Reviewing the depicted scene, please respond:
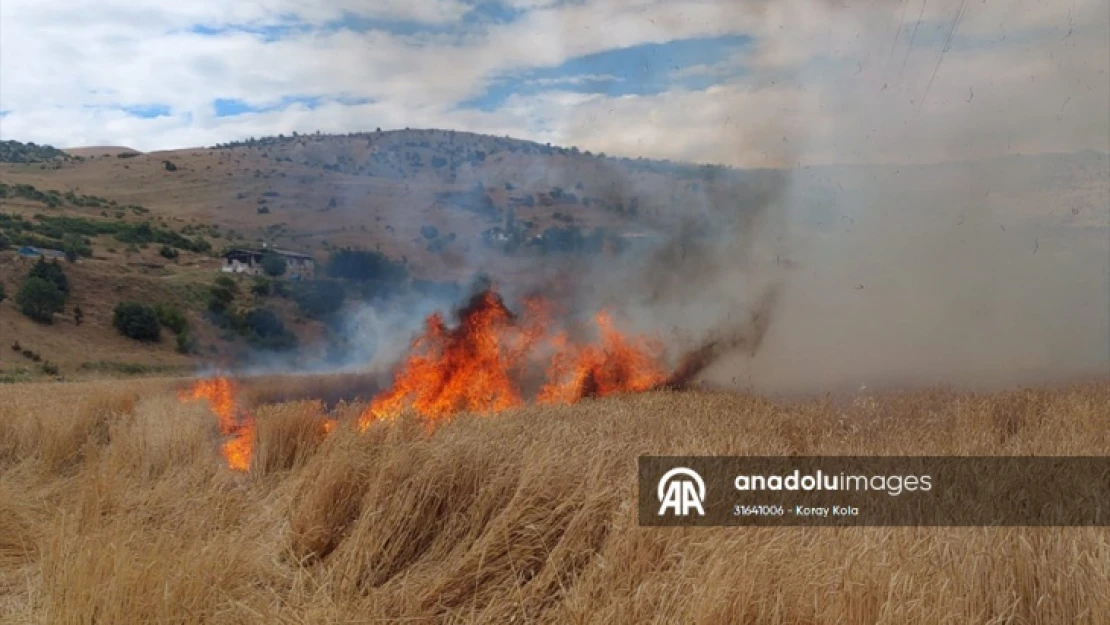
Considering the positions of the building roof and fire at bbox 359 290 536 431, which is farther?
the building roof

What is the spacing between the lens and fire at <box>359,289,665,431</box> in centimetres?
1312

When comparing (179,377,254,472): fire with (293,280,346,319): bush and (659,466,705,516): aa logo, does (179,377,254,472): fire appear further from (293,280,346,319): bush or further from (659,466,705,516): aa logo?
(293,280,346,319): bush

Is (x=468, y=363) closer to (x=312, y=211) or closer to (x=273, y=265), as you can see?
(x=273, y=265)

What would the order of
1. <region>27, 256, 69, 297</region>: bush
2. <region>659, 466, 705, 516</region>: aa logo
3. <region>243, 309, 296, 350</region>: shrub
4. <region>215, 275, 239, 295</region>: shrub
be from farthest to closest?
<region>215, 275, 239, 295</region>: shrub, <region>243, 309, 296, 350</region>: shrub, <region>27, 256, 69, 297</region>: bush, <region>659, 466, 705, 516</region>: aa logo

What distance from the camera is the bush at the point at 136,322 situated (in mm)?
44469

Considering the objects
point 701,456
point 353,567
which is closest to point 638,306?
point 701,456

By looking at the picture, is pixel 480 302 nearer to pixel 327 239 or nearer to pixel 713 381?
pixel 713 381

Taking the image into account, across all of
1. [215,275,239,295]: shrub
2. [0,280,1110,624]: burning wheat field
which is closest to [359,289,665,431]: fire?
[0,280,1110,624]: burning wheat field

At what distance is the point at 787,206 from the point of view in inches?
813

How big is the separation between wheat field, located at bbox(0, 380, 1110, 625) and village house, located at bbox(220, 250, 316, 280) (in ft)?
172

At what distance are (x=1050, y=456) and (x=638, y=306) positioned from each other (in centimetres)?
1272

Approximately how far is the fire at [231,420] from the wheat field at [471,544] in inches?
12.1

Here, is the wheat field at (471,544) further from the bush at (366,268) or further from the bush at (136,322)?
the bush at (366,268)

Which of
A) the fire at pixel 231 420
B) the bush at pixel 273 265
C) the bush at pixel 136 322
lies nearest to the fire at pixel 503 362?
the fire at pixel 231 420
